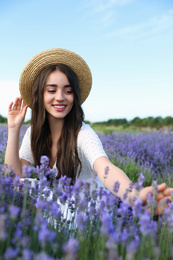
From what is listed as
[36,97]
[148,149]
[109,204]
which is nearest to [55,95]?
[36,97]

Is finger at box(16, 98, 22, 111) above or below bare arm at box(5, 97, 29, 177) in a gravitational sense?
above

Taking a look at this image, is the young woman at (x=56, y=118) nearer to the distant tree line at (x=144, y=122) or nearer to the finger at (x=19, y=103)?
the finger at (x=19, y=103)

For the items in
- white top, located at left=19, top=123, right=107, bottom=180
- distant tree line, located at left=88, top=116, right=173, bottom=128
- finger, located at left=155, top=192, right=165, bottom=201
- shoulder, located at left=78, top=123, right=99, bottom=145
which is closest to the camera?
finger, located at left=155, top=192, right=165, bottom=201

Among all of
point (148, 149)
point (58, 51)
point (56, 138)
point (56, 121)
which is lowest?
point (148, 149)

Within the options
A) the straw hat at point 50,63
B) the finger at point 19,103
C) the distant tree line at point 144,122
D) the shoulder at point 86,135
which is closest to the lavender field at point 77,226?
the shoulder at point 86,135

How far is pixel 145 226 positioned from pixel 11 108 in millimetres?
2324

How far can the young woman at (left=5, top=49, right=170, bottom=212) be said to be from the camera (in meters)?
2.60

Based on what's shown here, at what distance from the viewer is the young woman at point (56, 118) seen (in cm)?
260

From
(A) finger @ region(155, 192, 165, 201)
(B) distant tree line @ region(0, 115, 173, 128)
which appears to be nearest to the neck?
(A) finger @ region(155, 192, 165, 201)

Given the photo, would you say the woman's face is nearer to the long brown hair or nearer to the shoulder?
the long brown hair

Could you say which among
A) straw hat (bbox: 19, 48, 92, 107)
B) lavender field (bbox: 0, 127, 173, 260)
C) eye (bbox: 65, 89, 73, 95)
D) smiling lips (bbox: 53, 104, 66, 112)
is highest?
straw hat (bbox: 19, 48, 92, 107)

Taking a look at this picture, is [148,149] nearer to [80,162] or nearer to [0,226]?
[80,162]

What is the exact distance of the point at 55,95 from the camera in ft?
8.49

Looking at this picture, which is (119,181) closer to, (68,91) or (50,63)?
(68,91)
